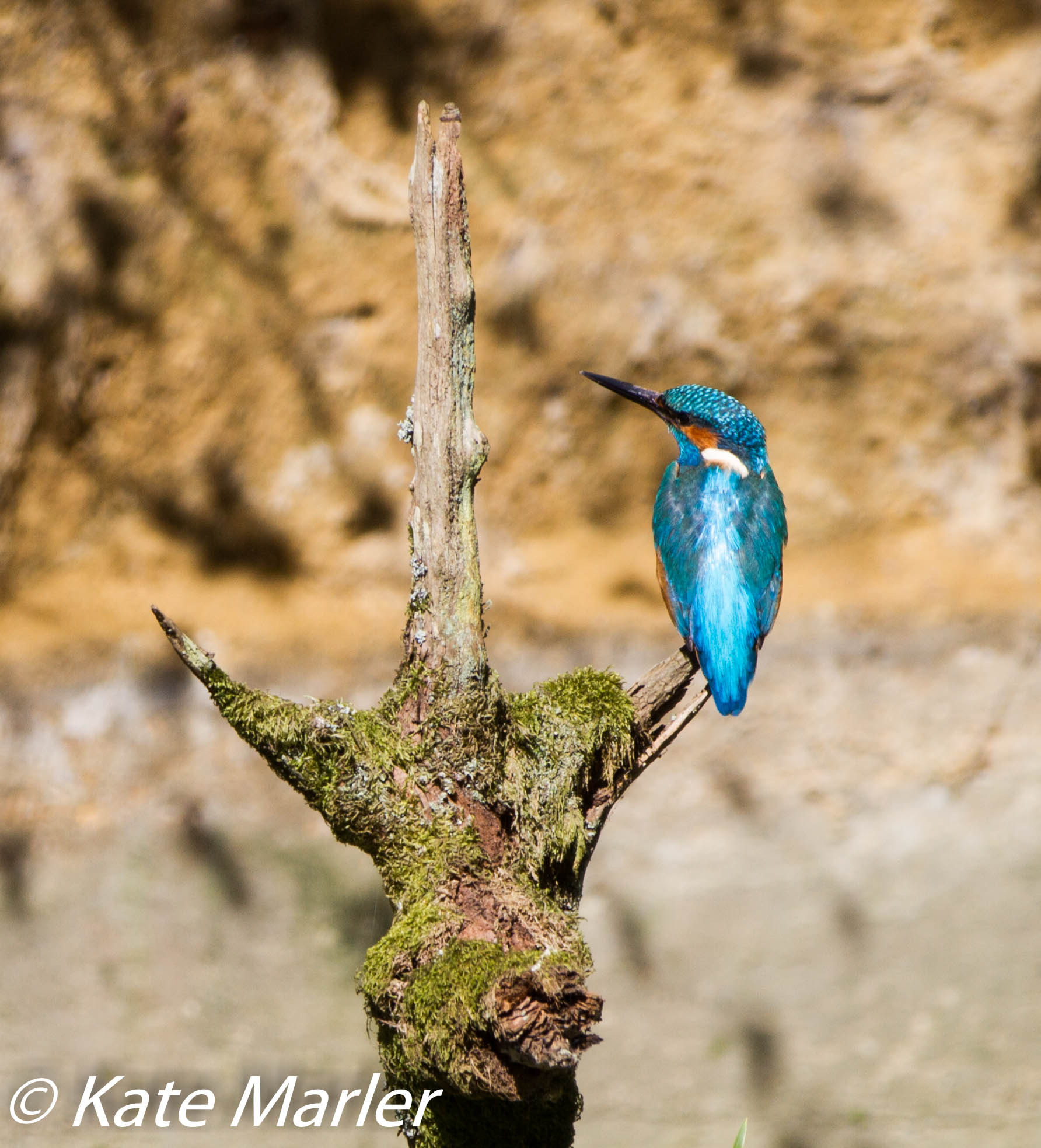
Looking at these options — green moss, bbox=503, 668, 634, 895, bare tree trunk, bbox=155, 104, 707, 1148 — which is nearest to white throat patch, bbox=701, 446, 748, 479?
green moss, bbox=503, 668, 634, 895

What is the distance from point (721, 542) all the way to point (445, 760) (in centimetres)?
96

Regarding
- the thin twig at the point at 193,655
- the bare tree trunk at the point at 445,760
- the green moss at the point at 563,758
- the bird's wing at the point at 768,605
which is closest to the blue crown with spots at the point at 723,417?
the bird's wing at the point at 768,605

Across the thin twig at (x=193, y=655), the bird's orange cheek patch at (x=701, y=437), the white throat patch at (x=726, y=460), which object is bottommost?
the thin twig at (x=193, y=655)

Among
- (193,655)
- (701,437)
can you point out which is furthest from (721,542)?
(193,655)

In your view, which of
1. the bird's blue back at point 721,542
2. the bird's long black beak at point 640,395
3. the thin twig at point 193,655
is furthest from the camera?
the bird's long black beak at point 640,395

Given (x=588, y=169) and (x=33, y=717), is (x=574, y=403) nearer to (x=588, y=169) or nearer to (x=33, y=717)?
(x=588, y=169)

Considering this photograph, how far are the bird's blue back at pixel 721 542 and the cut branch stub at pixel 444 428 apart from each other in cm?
68

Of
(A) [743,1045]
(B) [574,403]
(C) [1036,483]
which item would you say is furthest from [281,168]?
(A) [743,1045]

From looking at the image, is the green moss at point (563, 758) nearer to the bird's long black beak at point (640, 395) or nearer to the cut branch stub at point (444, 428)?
the cut branch stub at point (444, 428)

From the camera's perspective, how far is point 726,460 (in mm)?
2688

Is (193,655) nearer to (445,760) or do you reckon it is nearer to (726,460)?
(445,760)

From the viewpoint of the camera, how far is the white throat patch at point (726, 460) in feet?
8.78

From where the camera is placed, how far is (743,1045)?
3.79m

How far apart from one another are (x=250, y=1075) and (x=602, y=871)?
3.91 ft
